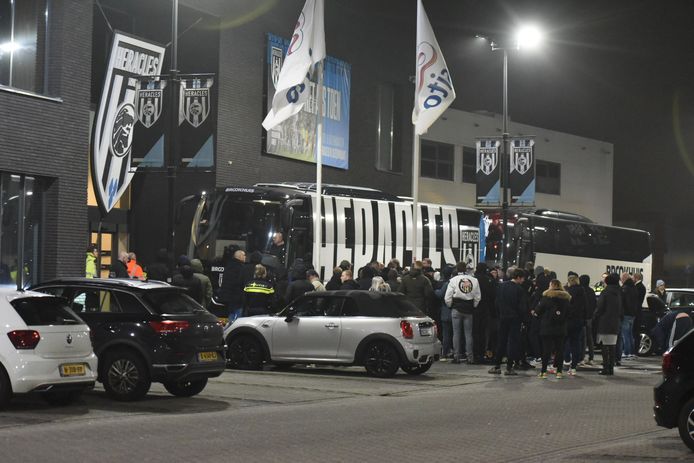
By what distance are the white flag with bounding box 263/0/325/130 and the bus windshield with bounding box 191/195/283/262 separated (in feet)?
7.85

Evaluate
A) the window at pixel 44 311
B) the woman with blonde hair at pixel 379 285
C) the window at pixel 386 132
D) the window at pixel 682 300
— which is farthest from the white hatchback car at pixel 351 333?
the window at pixel 386 132

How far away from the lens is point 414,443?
38.9 ft

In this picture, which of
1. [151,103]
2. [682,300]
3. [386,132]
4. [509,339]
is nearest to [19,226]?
[151,103]

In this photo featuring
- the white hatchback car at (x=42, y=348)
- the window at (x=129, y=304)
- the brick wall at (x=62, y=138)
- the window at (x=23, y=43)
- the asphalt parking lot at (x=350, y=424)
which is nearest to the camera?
the asphalt parking lot at (x=350, y=424)

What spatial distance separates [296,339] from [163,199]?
15.1 metres

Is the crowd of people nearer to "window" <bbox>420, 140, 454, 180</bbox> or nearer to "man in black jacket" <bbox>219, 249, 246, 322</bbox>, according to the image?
"man in black jacket" <bbox>219, 249, 246, 322</bbox>

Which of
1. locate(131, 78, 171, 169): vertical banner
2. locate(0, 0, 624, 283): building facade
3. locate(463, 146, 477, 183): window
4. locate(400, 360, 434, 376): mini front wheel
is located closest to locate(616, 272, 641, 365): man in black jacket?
locate(400, 360, 434, 376): mini front wheel

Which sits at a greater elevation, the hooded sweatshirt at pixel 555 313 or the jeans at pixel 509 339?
the hooded sweatshirt at pixel 555 313

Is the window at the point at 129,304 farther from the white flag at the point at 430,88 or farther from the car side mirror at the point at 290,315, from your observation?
the white flag at the point at 430,88

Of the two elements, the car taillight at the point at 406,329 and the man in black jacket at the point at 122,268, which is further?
the man in black jacket at the point at 122,268

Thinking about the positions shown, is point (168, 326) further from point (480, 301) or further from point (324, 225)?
point (324, 225)

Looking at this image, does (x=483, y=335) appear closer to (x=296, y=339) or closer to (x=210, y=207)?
(x=296, y=339)

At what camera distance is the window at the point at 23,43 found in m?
24.3

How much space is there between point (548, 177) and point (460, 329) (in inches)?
1464
